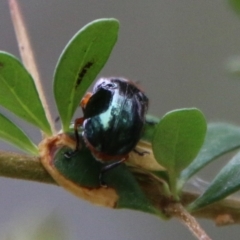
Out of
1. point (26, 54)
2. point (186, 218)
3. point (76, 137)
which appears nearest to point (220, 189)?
point (186, 218)

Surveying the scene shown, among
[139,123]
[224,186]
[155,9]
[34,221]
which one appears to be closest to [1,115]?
[139,123]

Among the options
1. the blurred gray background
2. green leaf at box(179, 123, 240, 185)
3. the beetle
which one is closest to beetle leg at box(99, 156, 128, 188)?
the beetle

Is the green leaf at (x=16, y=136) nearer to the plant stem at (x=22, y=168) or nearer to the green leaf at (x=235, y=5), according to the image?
the plant stem at (x=22, y=168)

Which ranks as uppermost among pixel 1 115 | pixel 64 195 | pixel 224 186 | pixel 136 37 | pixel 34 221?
pixel 1 115

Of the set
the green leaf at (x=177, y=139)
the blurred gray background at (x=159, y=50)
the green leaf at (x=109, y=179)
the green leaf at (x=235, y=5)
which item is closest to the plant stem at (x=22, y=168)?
the green leaf at (x=109, y=179)

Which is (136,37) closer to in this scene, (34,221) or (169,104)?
(169,104)

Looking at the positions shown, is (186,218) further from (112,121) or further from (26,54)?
(26,54)

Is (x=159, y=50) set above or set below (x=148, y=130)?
below
